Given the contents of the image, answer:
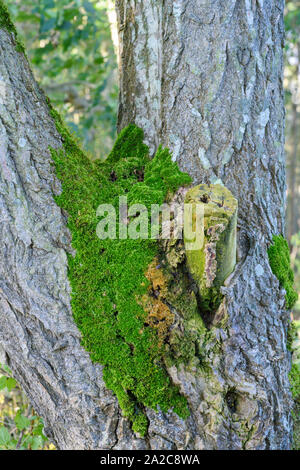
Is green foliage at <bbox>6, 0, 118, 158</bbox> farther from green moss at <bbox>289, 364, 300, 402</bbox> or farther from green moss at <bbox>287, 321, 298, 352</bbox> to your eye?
green moss at <bbox>289, 364, 300, 402</bbox>

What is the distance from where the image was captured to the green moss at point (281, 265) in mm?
1810

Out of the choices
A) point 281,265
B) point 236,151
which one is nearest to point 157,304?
point 281,265

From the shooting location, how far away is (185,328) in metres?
1.56

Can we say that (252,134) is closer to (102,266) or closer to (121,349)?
(102,266)

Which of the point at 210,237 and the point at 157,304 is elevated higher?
the point at 210,237

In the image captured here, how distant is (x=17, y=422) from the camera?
2.26m

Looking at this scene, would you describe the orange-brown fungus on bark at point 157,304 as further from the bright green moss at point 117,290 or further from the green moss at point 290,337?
the green moss at point 290,337

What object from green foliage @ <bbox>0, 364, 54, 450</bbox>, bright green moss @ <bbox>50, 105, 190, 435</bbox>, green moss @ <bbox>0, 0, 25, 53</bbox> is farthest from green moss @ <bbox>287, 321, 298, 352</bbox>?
green moss @ <bbox>0, 0, 25, 53</bbox>

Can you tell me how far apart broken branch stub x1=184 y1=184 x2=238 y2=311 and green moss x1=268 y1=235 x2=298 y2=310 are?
0.32m

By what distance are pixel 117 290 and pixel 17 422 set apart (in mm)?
1288

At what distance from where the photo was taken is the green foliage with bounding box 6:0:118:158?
3867 millimetres

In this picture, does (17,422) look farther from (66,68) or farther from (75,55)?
(75,55)

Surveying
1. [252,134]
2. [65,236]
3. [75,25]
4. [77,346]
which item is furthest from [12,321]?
[75,25]

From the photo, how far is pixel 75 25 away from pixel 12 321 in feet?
12.0
